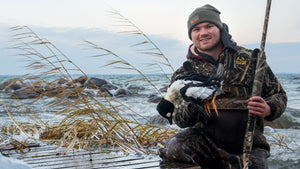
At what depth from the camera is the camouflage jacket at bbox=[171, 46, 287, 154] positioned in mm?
2619

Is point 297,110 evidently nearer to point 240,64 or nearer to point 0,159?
point 240,64

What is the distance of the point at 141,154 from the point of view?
3.16 meters

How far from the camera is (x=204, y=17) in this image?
279 cm

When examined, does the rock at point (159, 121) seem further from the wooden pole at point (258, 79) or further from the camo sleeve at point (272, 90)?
the wooden pole at point (258, 79)

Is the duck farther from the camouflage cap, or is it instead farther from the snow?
the snow

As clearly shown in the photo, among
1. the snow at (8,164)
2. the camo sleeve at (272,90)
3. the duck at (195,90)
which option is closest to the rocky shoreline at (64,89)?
the snow at (8,164)

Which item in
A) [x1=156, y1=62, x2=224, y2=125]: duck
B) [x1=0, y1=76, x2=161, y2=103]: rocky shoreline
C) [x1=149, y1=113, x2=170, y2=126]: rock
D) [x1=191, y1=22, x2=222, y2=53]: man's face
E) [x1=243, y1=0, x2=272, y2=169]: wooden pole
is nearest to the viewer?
[x1=243, y1=0, x2=272, y2=169]: wooden pole

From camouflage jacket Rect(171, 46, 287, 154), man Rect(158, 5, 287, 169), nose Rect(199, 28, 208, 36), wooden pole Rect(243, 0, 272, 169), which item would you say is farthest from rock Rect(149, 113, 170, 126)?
wooden pole Rect(243, 0, 272, 169)

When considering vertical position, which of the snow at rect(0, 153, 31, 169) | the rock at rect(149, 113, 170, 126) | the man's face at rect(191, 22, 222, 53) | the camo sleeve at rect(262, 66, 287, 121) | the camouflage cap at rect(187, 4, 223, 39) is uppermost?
the camouflage cap at rect(187, 4, 223, 39)

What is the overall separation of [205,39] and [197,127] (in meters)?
0.76

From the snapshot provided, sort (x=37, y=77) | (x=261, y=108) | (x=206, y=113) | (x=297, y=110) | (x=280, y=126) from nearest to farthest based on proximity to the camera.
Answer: (x=261, y=108) < (x=206, y=113) < (x=37, y=77) < (x=280, y=126) < (x=297, y=110)

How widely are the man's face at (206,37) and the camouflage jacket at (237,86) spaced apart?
0.26ft

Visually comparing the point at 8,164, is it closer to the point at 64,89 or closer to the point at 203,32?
the point at 64,89

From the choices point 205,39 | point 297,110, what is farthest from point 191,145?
point 297,110
